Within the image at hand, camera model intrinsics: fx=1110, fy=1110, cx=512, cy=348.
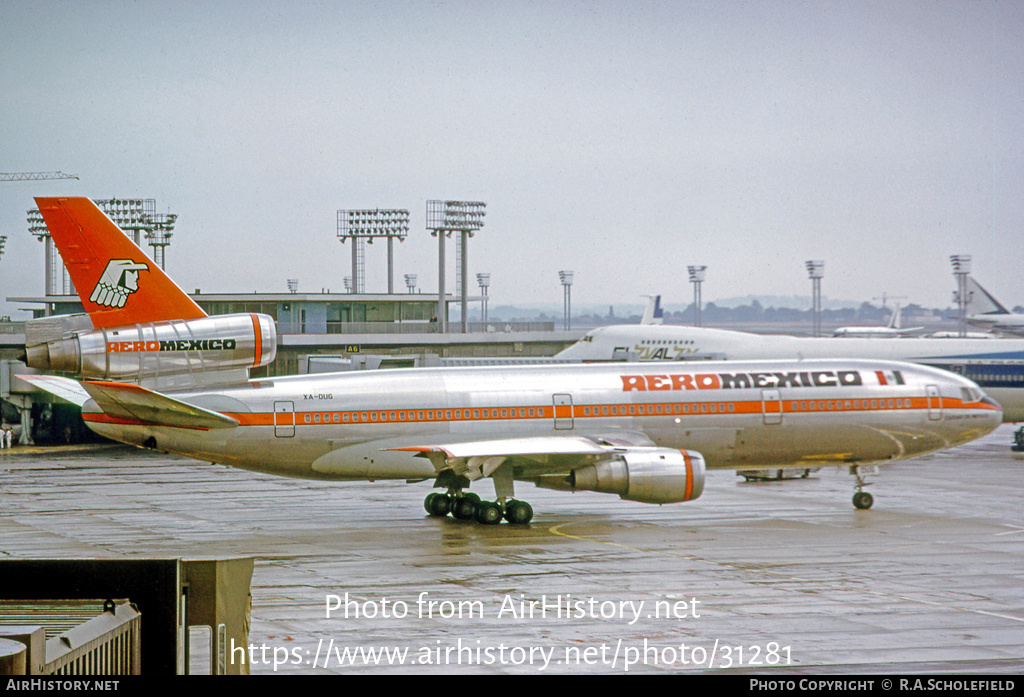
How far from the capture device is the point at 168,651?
682cm

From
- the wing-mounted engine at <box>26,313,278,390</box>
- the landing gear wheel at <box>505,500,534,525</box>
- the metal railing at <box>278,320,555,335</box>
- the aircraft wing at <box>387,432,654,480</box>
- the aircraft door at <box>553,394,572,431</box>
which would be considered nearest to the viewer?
the wing-mounted engine at <box>26,313,278,390</box>

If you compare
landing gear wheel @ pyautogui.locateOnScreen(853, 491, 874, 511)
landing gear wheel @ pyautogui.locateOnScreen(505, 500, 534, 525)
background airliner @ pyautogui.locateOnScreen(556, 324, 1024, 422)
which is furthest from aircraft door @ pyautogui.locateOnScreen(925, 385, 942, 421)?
background airliner @ pyautogui.locateOnScreen(556, 324, 1024, 422)

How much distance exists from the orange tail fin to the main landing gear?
30.5 ft

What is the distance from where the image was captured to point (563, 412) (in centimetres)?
3003

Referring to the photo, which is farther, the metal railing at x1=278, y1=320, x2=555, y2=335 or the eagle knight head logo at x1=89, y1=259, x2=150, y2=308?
the metal railing at x1=278, y1=320, x2=555, y2=335

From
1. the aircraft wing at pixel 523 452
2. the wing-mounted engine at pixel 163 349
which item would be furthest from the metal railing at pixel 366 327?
the aircraft wing at pixel 523 452

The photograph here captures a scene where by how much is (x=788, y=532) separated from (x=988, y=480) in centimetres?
1671

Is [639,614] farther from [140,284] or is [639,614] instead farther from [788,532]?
[140,284]

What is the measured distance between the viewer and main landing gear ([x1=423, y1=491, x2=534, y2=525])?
29516 mm

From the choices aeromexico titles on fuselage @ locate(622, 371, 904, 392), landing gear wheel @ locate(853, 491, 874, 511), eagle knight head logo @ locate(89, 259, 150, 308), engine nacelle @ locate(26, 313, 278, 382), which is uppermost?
eagle knight head logo @ locate(89, 259, 150, 308)

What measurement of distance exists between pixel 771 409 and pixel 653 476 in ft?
17.2

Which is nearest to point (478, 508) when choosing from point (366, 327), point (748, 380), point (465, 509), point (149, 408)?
point (465, 509)

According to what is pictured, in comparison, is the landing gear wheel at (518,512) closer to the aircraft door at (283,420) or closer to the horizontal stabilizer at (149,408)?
the aircraft door at (283,420)

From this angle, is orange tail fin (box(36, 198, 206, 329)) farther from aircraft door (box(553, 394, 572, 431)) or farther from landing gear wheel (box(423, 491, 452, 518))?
aircraft door (box(553, 394, 572, 431))
